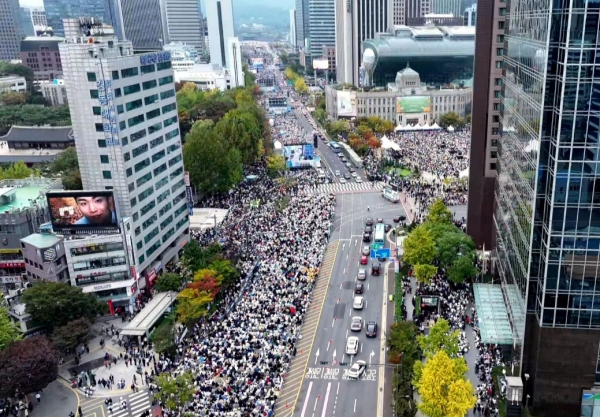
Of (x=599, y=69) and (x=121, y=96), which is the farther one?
(x=121, y=96)

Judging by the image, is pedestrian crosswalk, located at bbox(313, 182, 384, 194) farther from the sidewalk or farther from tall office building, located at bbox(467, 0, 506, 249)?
the sidewalk

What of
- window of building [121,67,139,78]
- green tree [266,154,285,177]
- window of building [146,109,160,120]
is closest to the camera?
window of building [121,67,139,78]

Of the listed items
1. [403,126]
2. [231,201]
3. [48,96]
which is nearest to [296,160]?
[231,201]

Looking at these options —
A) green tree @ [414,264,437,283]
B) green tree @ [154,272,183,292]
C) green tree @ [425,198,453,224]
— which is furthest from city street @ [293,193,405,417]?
green tree @ [154,272,183,292]

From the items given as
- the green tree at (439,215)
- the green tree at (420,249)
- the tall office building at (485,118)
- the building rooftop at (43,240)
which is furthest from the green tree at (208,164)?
the tall office building at (485,118)

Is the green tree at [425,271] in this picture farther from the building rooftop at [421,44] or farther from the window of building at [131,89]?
the building rooftop at [421,44]

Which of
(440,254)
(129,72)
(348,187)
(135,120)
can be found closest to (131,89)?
(129,72)

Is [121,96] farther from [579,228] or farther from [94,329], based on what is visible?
[579,228]

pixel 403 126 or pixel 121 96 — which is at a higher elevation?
pixel 121 96
